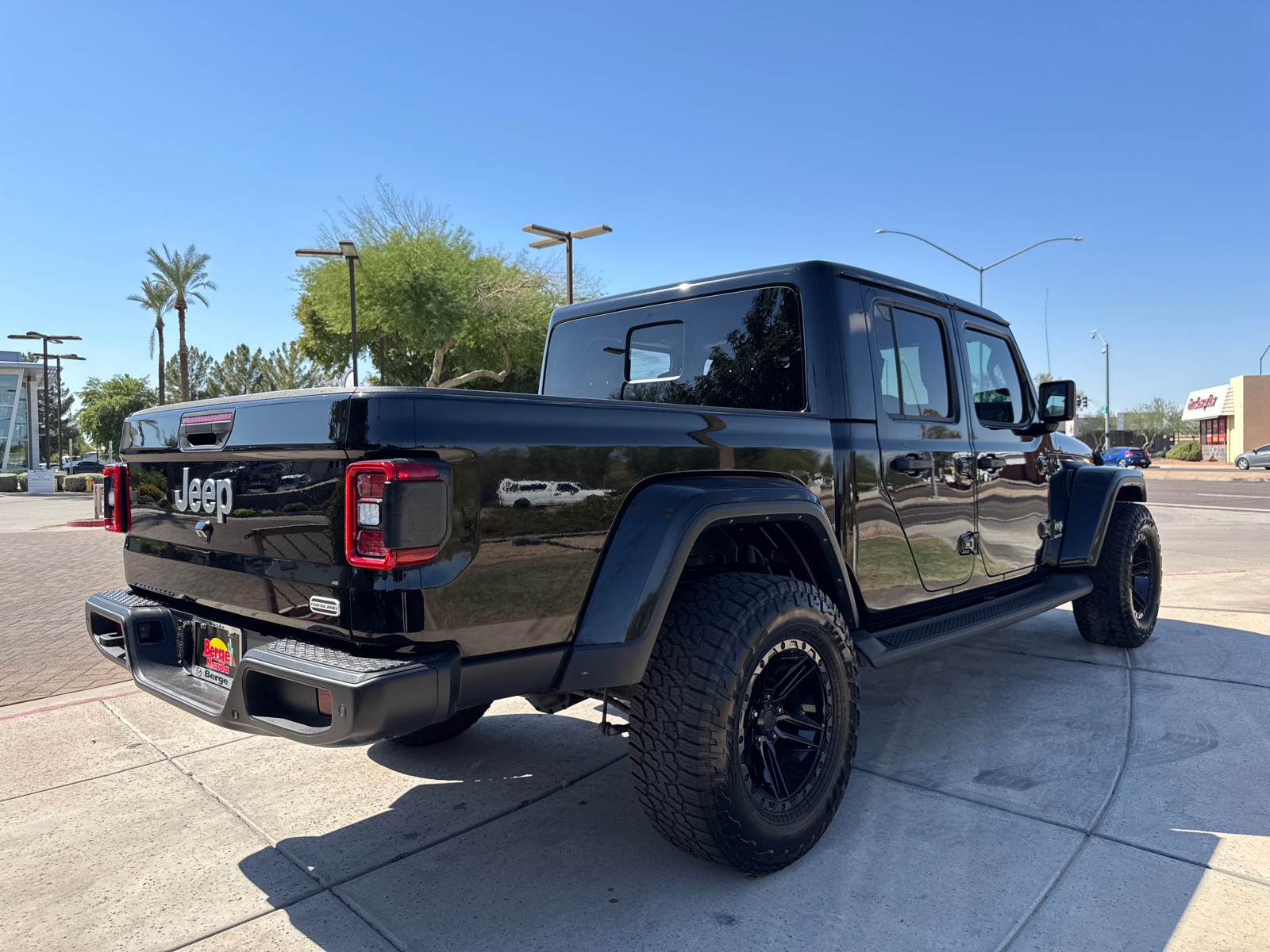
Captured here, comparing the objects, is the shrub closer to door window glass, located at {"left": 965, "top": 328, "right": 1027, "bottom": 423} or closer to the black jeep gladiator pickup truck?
door window glass, located at {"left": 965, "top": 328, "right": 1027, "bottom": 423}

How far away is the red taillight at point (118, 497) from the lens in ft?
10.3

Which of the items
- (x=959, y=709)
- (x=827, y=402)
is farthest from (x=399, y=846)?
(x=959, y=709)

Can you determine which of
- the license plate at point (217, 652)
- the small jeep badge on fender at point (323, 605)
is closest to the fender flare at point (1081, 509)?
the small jeep badge on fender at point (323, 605)

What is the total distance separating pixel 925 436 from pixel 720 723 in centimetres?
186

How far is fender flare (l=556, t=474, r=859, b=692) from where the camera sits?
2.37m

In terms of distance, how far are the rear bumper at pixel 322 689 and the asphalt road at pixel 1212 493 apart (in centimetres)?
1577

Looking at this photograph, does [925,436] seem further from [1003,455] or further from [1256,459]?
[1256,459]

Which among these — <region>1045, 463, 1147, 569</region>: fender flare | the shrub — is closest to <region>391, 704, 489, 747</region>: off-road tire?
<region>1045, 463, 1147, 569</region>: fender flare

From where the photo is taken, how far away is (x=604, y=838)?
2982mm

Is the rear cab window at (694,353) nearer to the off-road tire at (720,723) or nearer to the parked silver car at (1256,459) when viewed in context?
the off-road tire at (720,723)

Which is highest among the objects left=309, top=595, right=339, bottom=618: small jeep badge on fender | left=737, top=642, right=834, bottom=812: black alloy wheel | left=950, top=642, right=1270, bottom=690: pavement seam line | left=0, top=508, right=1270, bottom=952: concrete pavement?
left=309, top=595, right=339, bottom=618: small jeep badge on fender

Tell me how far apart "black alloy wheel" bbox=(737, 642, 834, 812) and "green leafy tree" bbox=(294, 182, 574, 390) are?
2689 centimetres

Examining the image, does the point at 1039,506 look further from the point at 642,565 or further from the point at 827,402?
the point at 642,565

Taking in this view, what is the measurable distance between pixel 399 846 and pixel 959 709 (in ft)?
9.27
